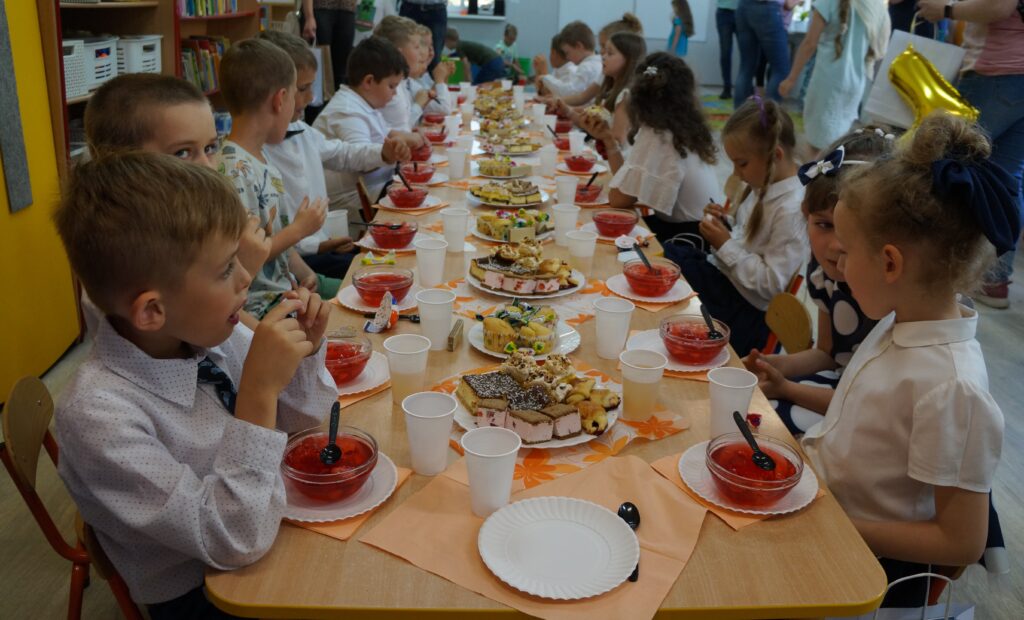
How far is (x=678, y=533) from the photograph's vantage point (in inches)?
44.5

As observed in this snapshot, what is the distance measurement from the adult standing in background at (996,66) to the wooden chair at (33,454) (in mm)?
3424

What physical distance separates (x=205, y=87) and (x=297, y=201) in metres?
3.06

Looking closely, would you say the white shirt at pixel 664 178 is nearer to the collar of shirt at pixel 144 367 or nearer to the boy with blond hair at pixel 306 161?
the boy with blond hair at pixel 306 161

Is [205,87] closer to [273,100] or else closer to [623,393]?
[273,100]

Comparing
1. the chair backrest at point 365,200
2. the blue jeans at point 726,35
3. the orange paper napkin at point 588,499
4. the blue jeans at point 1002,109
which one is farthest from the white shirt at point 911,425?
the blue jeans at point 726,35

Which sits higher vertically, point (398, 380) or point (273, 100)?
point (273, 100)

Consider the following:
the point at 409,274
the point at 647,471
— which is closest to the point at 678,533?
the point at 647,471

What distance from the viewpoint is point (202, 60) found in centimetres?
534

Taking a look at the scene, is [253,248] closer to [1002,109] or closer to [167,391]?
[167,391]

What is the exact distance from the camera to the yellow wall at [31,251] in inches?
111

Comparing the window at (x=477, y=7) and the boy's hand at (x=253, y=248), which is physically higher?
the window at (x=477, y=7)

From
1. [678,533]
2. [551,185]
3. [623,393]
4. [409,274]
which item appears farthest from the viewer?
[551,185]

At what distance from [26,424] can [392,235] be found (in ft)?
3.74

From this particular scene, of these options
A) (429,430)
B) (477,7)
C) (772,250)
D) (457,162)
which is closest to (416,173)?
(457,162)
